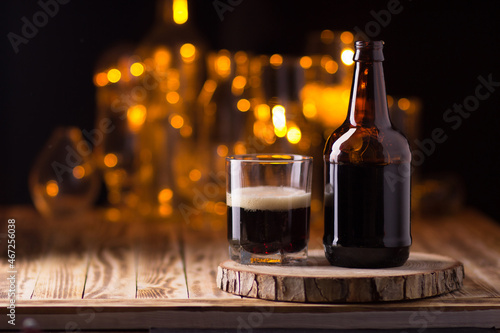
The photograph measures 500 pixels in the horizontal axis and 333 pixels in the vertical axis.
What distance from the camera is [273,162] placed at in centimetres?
98

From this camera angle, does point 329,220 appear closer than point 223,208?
Yes

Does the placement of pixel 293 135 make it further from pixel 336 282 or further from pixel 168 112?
pixel 336 282

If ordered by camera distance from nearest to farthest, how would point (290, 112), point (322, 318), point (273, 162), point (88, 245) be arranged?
1. point (322, 318)
2. point (273, 162)
3. point (88, 245)
4. point (290, 112)

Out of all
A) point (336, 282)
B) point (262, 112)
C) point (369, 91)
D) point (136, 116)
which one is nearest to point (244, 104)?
point (262, 112)

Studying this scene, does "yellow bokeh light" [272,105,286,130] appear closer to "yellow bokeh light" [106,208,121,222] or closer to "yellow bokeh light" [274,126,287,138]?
"yellow bokeh light" [274,126,287,138]

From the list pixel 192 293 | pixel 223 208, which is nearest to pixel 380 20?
pixel 223 208

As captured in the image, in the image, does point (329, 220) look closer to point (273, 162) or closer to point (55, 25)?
point (273, 162)

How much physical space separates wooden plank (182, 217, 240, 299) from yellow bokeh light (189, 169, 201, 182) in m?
0.12

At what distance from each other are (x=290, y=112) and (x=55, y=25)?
2.46ft

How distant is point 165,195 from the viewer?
1.72 metres

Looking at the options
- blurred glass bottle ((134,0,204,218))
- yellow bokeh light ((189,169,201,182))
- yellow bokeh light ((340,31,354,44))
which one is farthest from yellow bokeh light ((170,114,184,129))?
yellow bokeh light ((340,31,354,44))

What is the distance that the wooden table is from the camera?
878 millimetres

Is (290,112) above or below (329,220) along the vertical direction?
above

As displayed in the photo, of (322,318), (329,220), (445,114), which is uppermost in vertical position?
(445,114)
